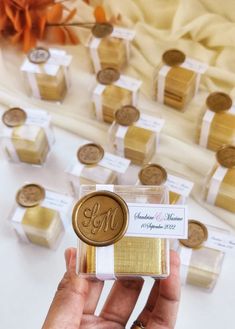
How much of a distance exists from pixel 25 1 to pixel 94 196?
0.78m

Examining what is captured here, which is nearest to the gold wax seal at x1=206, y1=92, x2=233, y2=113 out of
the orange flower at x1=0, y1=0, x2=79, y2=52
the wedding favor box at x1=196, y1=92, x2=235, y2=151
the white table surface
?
the wedding favor box at x1=196, y1=92, x2=235, y2=151

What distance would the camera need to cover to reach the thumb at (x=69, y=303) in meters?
0.70

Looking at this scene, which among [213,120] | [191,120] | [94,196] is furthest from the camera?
[191,120]

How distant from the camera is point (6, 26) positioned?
4.49 feet

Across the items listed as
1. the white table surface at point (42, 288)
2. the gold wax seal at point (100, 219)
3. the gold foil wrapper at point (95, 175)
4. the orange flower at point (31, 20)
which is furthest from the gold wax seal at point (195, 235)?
the orange flower at point (31, 20)

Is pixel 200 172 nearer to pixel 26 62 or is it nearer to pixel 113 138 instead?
pixel 113 138

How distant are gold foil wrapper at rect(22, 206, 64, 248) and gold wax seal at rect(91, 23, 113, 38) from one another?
0.52 meters

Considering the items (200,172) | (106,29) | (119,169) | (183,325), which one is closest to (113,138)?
(119,169)

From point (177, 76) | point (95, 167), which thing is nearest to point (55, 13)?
point (177, 76)

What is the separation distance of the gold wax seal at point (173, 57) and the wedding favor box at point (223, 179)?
283mm

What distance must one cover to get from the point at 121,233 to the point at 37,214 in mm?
405

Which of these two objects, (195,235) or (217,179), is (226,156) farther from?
(195,235)

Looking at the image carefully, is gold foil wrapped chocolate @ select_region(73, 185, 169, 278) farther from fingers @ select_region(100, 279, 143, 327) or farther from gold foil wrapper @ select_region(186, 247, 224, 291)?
gold foil wrapper @ select_region(186, 247, 224, 291)

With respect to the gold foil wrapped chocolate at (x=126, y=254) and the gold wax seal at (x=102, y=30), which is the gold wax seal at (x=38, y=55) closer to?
the gold wax seal at (x=102, y=30)
